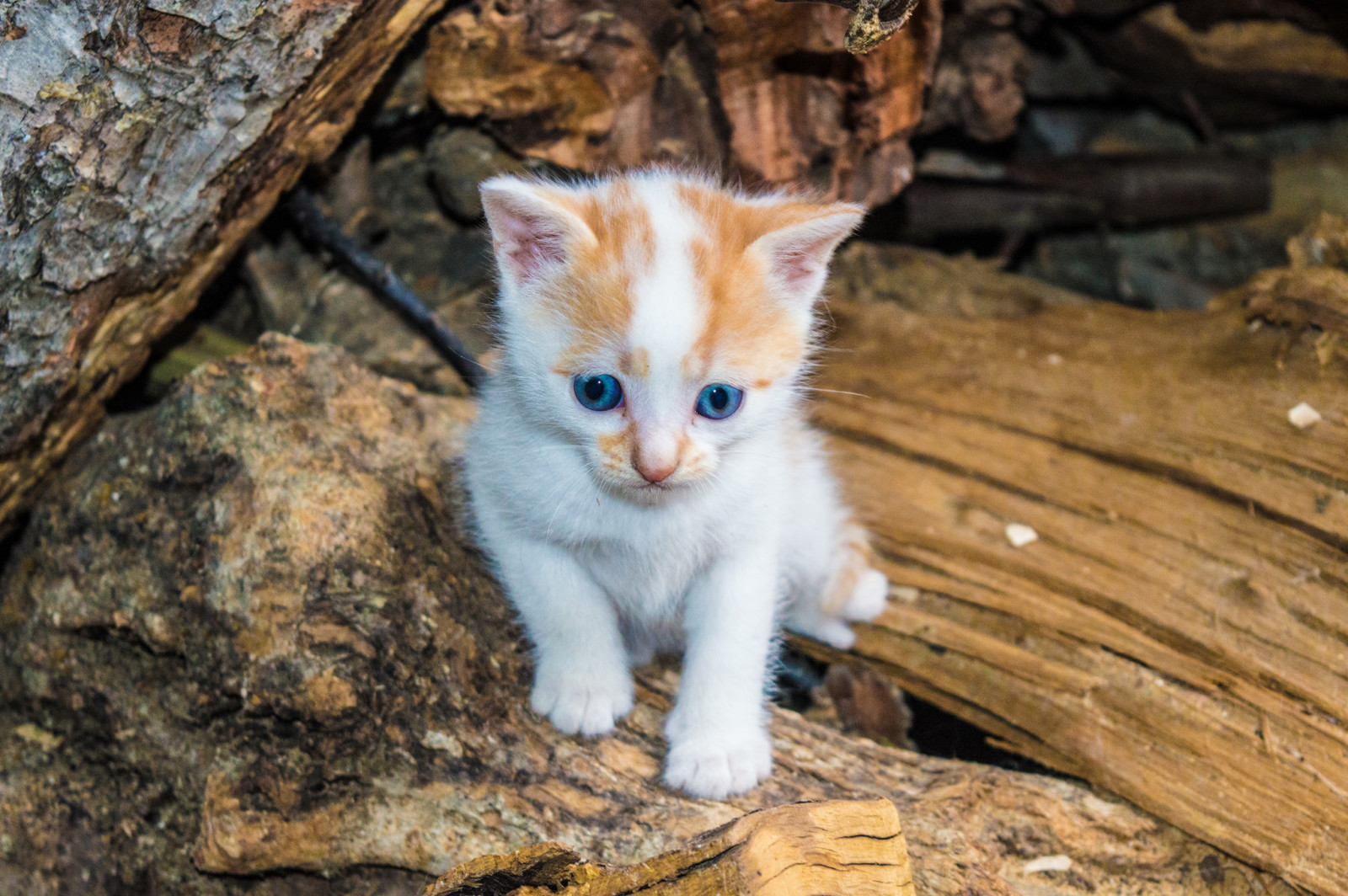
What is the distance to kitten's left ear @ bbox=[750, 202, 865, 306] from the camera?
1.81 m

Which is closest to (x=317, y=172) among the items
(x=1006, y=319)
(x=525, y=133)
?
(x=525, y=133)

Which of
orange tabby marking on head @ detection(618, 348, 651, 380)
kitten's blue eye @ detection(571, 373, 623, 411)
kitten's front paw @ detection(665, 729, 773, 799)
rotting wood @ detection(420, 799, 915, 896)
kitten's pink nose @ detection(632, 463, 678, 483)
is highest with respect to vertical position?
orange tabby marking on head @ detection(618, 348, 651, 380)

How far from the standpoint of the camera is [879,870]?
1.57m

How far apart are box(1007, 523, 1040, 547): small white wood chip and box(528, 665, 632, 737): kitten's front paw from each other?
1.11m

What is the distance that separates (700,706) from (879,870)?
1.81ft

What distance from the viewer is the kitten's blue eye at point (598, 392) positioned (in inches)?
70.2

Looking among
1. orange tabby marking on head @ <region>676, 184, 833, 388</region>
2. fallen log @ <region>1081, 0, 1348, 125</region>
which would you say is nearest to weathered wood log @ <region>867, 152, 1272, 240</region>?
fallen log @ <region>1081, 0, 1348, 125</region>

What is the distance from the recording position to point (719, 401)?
1.82 metres

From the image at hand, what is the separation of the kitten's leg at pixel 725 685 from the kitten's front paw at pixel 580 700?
0.41ft

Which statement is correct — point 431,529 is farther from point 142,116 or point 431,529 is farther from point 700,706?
point 142,116

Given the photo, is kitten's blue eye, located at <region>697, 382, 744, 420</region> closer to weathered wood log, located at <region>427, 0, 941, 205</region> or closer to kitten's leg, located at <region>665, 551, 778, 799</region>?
kitten's leg, located at <region>665, 551, 778, 799</region>

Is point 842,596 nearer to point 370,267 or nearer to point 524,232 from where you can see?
point 524,232

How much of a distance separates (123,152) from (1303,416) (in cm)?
273

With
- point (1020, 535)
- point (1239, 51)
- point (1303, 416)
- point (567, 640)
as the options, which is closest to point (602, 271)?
point (567, 640)
